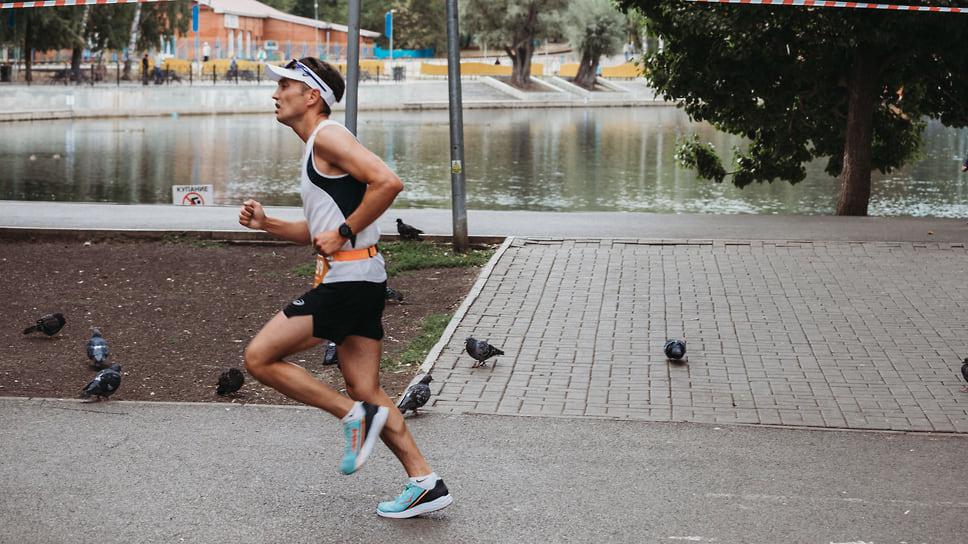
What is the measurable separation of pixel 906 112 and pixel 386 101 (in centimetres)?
5139

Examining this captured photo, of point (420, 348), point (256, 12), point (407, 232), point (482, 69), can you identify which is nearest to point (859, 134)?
point (407, 232)

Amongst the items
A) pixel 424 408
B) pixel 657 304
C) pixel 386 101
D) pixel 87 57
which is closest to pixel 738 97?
pixel 657 304

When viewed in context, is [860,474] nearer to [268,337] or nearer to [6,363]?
[268,337]

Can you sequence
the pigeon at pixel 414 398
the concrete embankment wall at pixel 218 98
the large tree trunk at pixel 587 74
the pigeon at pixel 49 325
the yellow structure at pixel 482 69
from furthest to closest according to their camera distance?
the yellow structure at pixel 482 69 < the large tree trunk at pixel 587 74 < the concrete embankment wall at pixel 218 98 < the pigeon at pixel 49 325 < the pigeon at pixel 414 398

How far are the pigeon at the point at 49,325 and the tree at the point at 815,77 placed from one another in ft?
34.3

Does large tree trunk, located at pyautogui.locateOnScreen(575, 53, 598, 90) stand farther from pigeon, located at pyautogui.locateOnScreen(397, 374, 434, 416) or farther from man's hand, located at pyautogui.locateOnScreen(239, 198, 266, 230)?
man's hand, located at pyautogui.locateOnScreen(239, 198, 266, 230)

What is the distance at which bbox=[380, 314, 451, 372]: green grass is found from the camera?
304 inches

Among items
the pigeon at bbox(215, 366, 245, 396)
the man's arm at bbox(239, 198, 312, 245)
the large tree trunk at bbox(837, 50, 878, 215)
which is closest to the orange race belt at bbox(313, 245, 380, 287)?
the man's arm at bbox(239, 198, 312, 245)

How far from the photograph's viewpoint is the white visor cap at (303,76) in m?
4.61

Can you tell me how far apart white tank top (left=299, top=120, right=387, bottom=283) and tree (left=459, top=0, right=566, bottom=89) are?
76612mm

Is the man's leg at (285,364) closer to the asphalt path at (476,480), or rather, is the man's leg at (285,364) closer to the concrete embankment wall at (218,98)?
the asphalt path at (476,480)

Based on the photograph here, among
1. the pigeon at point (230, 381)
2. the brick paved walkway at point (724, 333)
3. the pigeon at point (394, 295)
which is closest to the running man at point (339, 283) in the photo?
the brick paved walkway at point (724, 333)

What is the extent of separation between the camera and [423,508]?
4.73 metres

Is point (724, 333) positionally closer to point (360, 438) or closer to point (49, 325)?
point (360, 438)
